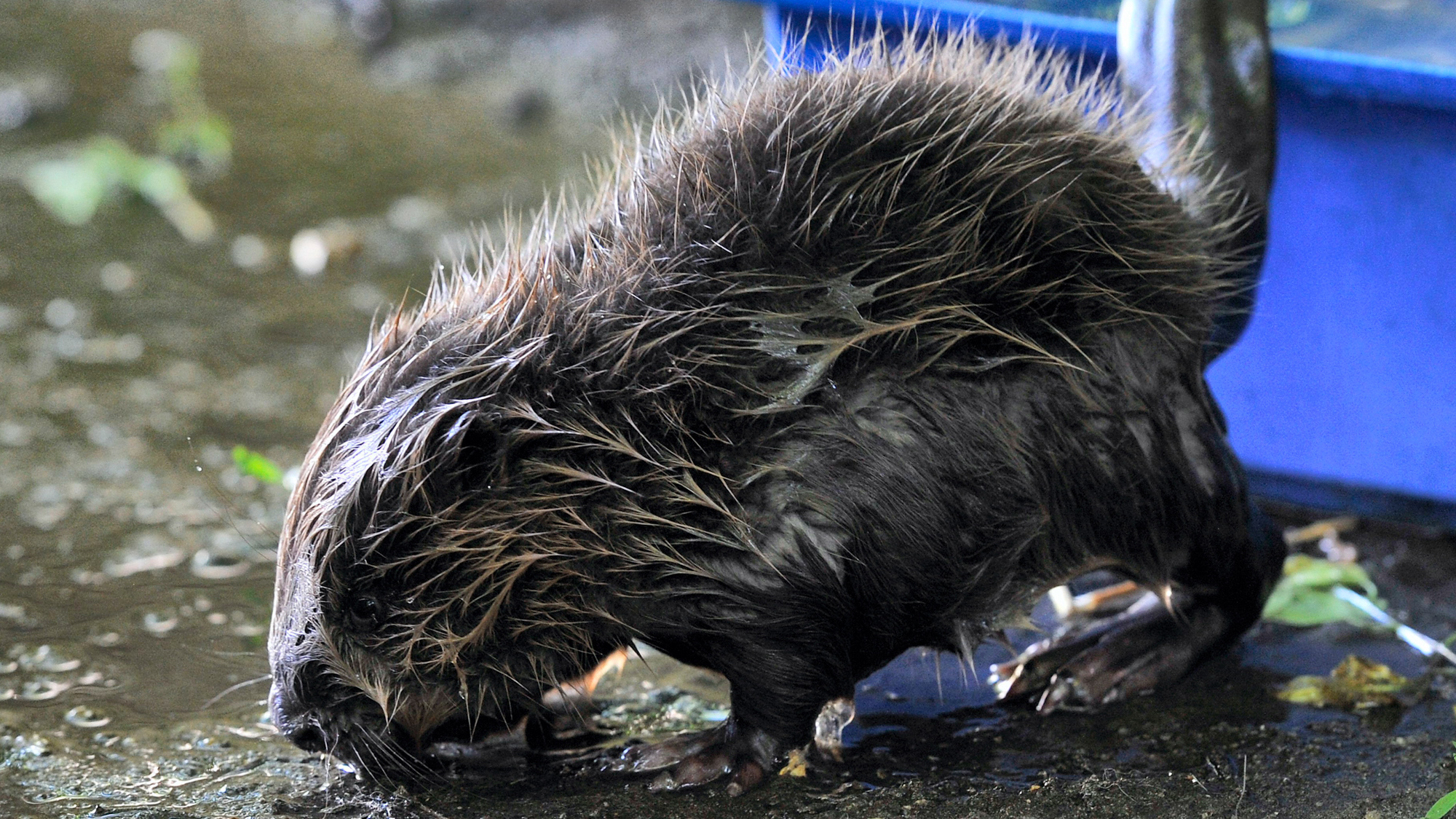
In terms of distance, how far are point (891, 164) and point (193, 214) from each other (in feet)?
11.4

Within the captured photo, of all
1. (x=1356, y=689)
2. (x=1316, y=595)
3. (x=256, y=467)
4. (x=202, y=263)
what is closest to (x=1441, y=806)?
(x=1356, y=689)

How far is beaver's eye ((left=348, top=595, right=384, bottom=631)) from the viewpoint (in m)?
2.22

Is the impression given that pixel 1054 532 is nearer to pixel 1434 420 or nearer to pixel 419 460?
pixel 419 460

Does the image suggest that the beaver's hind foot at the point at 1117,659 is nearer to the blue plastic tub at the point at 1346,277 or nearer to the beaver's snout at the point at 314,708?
the blue plastic tub at the point at 1346,277

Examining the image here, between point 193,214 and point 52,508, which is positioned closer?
point 52,508

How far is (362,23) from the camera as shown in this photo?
751 cm

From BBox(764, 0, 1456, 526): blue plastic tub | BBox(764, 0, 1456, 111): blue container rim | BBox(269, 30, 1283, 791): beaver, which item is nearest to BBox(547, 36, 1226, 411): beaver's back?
BBox(269, 30, 1283, 791): beaver

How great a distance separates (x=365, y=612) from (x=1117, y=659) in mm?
1413

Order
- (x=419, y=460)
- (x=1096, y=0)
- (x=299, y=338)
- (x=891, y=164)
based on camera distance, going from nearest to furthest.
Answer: (x=419, y=460), (x=891, y=164), (x=1096, y=0), (x=299, y=338)

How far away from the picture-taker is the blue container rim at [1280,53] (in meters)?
2.85

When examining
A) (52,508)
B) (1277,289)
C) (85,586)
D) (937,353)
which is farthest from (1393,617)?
(52,508)

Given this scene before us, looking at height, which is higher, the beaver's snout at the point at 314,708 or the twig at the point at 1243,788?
the beaver's snout at the point at 314,708

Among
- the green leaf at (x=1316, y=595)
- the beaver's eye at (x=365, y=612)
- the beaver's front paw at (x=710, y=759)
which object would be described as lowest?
the green leaf at (x=1316, y=595)

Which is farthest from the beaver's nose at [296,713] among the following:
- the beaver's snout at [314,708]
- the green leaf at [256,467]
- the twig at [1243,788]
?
the twig at [1243,788]
